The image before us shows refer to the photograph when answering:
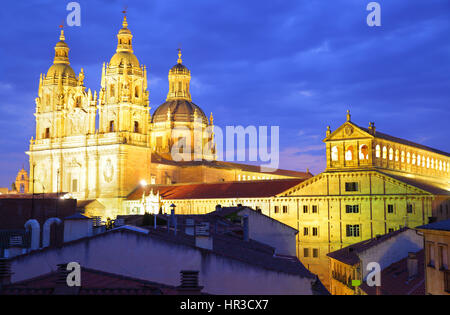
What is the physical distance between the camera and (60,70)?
109m

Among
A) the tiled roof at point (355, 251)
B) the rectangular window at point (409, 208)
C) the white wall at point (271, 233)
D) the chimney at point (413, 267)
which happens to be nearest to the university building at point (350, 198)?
the rectangular window at point (409, 208)

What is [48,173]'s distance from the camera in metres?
107

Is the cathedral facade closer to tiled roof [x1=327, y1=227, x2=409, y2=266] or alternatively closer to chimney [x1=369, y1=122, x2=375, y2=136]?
chimney [x1=369, y1=122, x2=375, y2=136]

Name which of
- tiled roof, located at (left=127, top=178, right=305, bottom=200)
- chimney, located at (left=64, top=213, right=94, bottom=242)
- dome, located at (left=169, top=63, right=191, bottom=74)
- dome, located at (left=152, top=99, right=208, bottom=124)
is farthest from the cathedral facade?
chimney, located at (left=64, top=213, right=94, bottom=242)

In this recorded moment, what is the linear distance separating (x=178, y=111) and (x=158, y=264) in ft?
325

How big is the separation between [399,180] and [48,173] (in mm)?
60549

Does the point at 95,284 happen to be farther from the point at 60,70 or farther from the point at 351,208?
the point at 60,70

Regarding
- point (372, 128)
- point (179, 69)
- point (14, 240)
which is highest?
point (179, 69)

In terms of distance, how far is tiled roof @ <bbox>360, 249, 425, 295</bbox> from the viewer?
3834 cm

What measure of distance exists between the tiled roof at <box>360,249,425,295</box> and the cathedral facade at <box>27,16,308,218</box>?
2281 inches

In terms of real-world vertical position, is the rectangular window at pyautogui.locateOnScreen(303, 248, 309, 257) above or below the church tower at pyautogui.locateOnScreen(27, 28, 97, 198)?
below

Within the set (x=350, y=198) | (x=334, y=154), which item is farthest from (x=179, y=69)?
(x=350, y=198)
